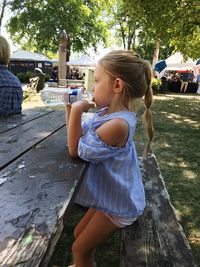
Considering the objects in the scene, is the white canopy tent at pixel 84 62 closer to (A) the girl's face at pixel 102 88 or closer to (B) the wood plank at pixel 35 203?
(A) the girl's face at pixel 102 88

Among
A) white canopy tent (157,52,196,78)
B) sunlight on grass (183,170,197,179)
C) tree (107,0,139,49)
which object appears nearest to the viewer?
sunlight on grass (183,170,197,179)

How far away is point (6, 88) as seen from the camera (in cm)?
353

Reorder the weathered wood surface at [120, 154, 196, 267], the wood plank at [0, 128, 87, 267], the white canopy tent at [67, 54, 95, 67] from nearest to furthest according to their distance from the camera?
1. the wood plank at [0, 128, 87, 267]
2. the weathered wood surface at [120, 154, 196, 267]
3. the white canopy tent at [67, 54, 95, 67]

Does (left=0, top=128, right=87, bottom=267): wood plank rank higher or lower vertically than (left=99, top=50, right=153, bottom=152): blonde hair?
lower

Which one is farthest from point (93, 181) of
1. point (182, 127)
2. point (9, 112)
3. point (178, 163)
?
point (182, 127)

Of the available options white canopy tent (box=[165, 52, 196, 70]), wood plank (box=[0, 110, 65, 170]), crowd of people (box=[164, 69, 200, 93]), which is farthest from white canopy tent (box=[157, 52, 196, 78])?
wood plank (box=[0, 110, 65, 170])

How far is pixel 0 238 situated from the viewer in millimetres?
1042

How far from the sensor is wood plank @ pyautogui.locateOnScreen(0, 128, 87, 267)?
39.8 inches

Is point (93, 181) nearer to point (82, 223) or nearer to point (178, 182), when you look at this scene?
point (82, 223)

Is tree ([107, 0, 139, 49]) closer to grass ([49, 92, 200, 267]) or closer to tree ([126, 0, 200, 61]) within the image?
tree ([126, 0, 200, 61])

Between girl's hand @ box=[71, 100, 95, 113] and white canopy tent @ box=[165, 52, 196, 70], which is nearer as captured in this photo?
girl's hand @ box=[71, 100, 95, 113]

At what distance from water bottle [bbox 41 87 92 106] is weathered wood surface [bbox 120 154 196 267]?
0.94 meters

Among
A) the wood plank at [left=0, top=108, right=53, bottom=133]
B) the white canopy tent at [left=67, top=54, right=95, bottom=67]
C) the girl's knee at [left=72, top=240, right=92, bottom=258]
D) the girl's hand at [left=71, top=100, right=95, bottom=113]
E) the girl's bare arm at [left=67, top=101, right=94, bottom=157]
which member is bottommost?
the white canopy tent at [left=67, top=54, right=95, bottom=67]

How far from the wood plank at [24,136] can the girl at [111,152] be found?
383 mm
